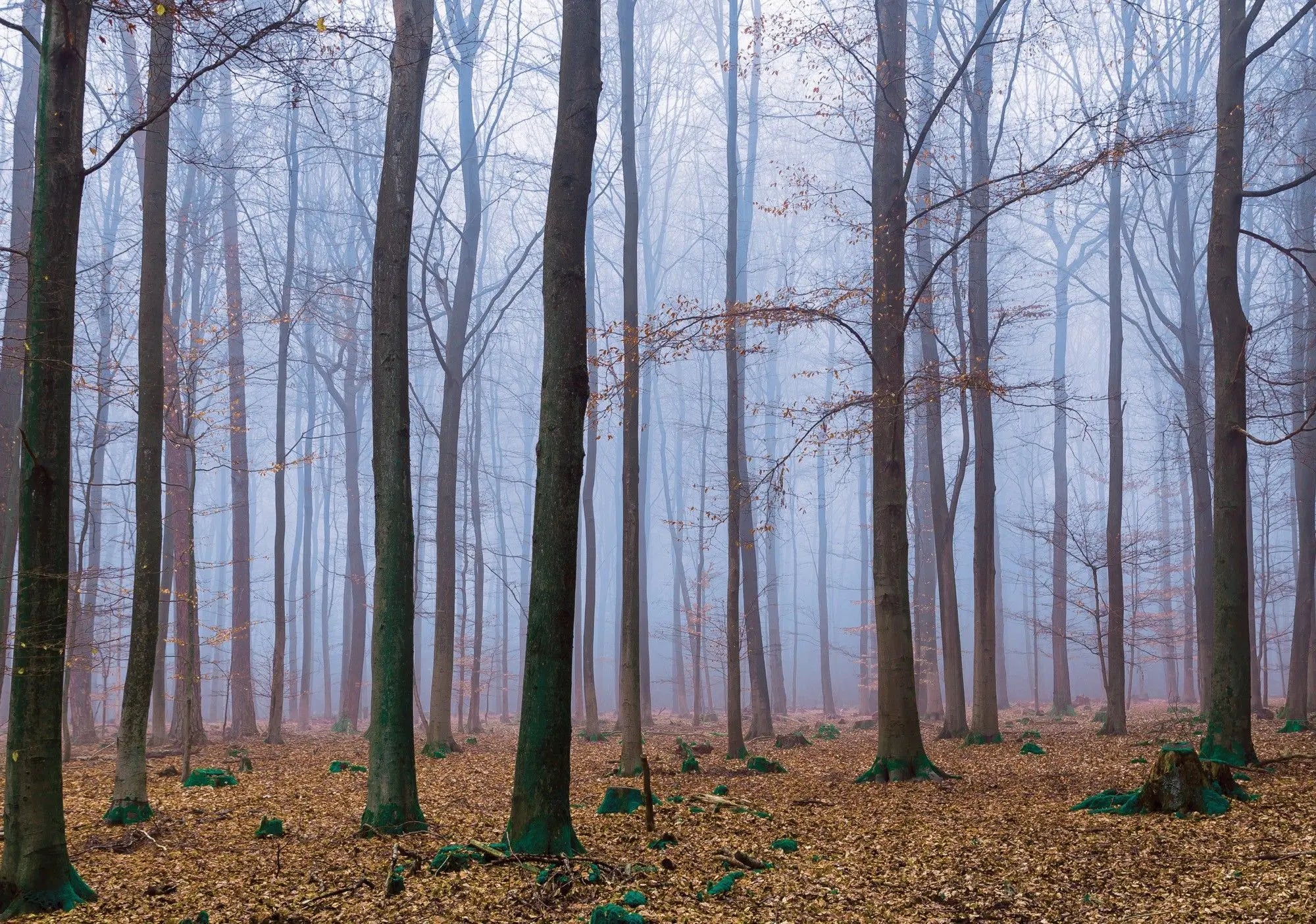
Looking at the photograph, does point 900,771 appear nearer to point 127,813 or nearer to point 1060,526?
point 127,813

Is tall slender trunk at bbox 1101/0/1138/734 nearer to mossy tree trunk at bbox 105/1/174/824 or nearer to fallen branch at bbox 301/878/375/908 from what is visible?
fallen branch at bbox 301/878/375/908

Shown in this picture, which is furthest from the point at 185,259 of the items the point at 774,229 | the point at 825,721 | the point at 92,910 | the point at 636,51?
the point at 774,229

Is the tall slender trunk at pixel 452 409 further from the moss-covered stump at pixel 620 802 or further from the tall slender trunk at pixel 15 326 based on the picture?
the moss-covered stump at pixel 620 802

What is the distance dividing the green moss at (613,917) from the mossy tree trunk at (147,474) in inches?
183

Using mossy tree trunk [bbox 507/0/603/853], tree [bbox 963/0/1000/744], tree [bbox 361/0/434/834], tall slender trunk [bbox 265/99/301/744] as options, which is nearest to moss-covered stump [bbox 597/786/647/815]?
tree [bbox 361/0/434/834]

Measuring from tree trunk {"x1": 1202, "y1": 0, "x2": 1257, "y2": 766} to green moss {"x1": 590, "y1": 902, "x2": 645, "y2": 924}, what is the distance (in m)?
6.42

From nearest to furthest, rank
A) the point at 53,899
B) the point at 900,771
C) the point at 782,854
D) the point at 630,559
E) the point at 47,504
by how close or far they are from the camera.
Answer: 1. the point at 53,899
2. the point at 47,504
3. the point at 782,854
4. the point at 900,771
5. the point at 630,559

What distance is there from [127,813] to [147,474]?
285 cm

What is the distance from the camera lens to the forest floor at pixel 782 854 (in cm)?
510

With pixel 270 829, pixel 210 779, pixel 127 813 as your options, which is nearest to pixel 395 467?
pixel 270 829

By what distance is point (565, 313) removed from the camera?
6.31 m

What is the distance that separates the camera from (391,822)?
23.0 ft

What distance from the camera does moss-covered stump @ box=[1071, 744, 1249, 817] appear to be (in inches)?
273

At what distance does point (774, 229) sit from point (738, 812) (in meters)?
32.2
